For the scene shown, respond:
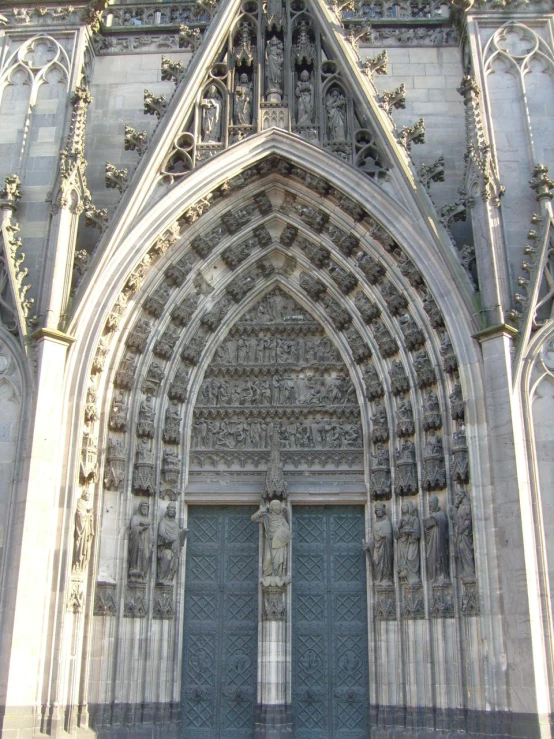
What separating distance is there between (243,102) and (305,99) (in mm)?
930

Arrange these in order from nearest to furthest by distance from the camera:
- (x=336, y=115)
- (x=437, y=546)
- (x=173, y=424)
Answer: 1. (x=437, y=546)
2. (x=173, y=424)
3. (x=336, y=115)

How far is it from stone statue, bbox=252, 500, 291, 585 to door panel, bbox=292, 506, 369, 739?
46cm

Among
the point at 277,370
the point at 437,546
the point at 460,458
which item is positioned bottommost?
the point at 437,546

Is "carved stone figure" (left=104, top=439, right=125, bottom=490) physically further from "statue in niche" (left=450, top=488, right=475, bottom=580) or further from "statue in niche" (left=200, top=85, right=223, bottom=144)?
"statue in niche" (left=200, top=85, right=223, bottom=144)

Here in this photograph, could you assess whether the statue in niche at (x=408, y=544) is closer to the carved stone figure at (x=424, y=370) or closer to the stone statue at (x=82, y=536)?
the carved stone figure at (x=424, y=370)

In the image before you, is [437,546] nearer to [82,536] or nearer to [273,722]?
[273,722]

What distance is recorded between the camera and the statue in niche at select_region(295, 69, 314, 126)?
481 inches

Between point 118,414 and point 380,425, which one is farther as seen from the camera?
point 380,425

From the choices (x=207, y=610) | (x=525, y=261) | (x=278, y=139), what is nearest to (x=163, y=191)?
(x=278, y=139)

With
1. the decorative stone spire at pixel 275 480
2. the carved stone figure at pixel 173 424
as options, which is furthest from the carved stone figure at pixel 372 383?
the carved stone figure at pixel 173 424

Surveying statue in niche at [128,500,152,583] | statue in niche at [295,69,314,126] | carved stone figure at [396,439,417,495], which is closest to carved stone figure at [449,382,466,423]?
carved stone figure at [396,439,417,495]

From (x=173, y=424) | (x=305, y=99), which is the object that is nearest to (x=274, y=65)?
(x=305, y=99)

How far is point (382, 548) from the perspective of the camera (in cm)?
1112

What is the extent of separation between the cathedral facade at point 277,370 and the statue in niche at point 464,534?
0.11 ft
